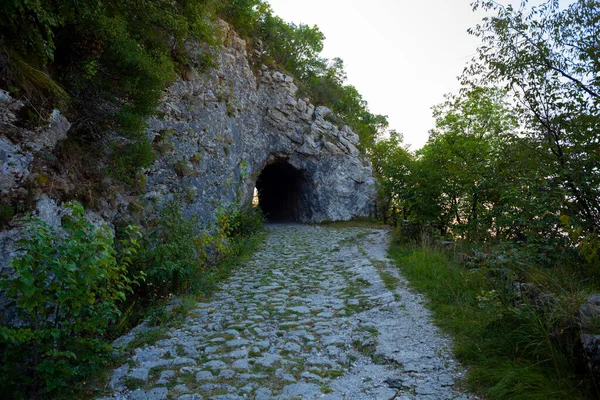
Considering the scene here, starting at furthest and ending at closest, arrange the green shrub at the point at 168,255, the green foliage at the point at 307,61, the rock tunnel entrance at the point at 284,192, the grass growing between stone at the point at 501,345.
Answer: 1. the rock tunnel entrance at the point at 284,192
2. the green foliage at the point at 307,61
3. the green shrub at the point at 168,255
4. the grass growing between stone at the point at 501,345

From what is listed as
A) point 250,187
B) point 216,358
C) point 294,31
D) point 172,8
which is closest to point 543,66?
point 216,358

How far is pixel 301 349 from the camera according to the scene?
4.12 metres

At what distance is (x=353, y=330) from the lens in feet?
15.2

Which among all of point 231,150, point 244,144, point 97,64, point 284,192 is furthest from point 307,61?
point 97,64

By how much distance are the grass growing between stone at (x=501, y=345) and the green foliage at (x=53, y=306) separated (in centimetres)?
338

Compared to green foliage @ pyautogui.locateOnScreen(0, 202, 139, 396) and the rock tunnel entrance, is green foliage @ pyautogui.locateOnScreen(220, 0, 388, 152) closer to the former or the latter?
the rock tunnel entrance

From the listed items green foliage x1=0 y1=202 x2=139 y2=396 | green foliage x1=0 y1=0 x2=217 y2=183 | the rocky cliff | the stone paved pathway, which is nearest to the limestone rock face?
the rocky cliff

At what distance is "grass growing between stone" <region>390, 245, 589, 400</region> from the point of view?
2.83 metres

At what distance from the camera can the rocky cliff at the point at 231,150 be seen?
12.9 ft

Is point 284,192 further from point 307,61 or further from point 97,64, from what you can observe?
point 97,64

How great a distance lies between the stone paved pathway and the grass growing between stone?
9.1 inches

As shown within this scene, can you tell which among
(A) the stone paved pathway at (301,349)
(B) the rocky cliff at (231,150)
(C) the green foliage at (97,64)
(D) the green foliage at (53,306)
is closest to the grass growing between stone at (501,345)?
(A) the stone paved pathway at (301,349)

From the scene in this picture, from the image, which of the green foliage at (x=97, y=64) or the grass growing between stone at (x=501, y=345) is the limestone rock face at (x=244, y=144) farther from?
the grass growing between stone at (x=501, y=345)

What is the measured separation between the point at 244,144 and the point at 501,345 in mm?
11624
